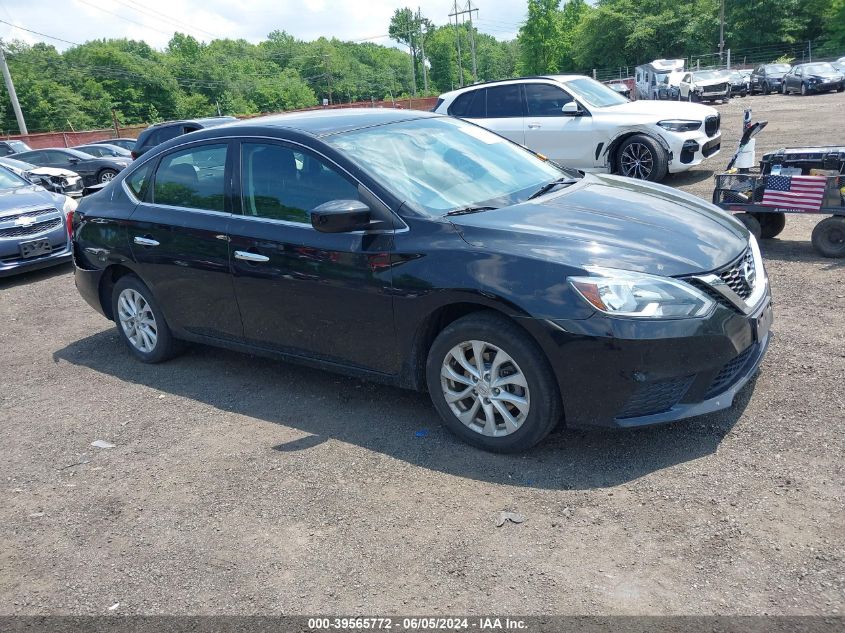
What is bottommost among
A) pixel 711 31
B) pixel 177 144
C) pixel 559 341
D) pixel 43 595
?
pixel 43 595

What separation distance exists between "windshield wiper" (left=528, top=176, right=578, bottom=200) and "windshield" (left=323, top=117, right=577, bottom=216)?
0.13 feet

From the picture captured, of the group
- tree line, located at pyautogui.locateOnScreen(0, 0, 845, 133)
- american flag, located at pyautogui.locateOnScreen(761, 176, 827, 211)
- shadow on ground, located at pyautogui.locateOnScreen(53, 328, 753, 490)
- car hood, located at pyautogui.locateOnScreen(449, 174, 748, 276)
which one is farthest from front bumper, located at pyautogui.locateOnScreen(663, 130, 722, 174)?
tree line, located at pyautogui.locateOnScreen(0, 0, 845, 133)

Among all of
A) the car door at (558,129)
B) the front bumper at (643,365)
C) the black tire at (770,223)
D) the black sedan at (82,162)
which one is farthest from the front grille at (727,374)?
the black sedan at (82,162)

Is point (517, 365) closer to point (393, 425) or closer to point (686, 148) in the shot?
point (393, 425)

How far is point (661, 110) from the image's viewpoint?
10906mm

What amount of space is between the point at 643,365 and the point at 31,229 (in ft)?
27.4

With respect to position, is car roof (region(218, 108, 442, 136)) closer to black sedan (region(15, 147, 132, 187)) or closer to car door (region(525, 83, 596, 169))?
car door (region(525, 83, 596, 169))

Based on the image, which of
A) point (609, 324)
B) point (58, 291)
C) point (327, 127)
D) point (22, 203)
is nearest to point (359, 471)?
point (609, 324)

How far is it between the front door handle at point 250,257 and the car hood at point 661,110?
7776 mm

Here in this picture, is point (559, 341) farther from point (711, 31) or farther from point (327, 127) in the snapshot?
point (711, 31)

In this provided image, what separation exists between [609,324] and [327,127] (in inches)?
89.4

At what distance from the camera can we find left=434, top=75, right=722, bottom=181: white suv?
34.9ft

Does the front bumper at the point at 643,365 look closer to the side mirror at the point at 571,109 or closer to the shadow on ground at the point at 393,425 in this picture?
the shadow on ground at the point at 393,425

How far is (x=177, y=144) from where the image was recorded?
5.29 meters
